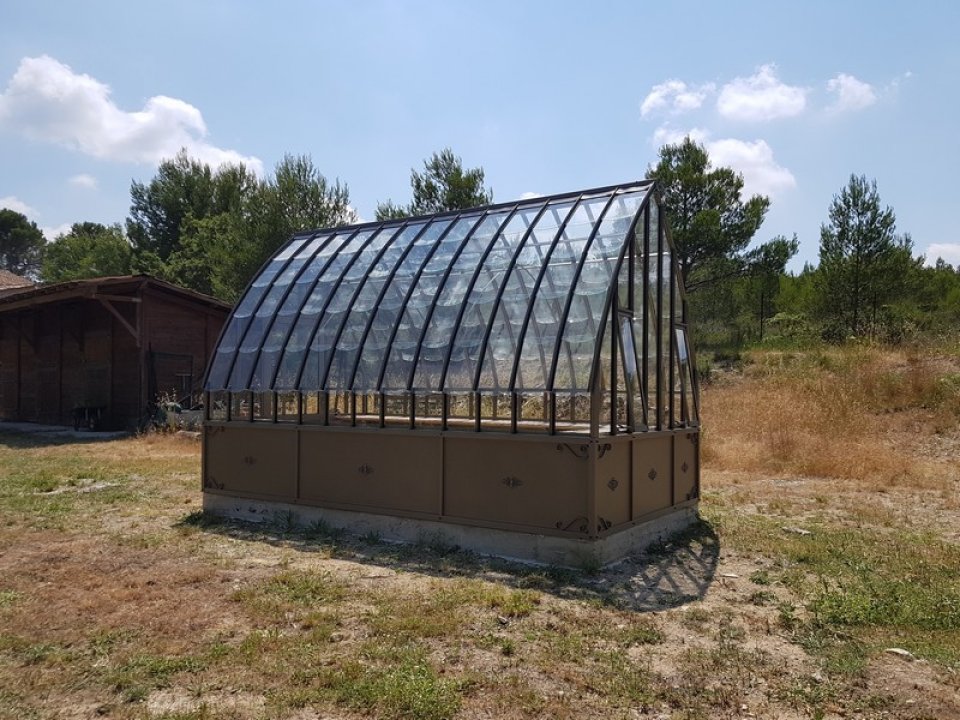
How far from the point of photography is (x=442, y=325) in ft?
34.4

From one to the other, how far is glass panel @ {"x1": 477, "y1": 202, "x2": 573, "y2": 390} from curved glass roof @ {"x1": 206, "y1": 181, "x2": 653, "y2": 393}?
0.07 feet

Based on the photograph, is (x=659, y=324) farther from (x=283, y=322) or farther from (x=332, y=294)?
(x=283, y=322)

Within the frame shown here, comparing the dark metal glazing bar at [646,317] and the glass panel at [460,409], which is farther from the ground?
the dark metal glazing bar at [646,317]

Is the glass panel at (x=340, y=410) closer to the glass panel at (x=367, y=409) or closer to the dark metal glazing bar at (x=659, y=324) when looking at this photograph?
the glass panel at (x=367, y=409)

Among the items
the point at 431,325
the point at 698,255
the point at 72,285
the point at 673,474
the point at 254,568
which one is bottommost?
the point at 254,568

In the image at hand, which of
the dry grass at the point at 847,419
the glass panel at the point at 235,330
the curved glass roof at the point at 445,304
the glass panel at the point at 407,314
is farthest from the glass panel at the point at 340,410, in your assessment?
the dry grass at the point at 847,419

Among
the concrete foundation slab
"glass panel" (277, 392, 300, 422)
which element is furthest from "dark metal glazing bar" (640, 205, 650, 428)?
"glass panel" (277, 392, 300, 422)

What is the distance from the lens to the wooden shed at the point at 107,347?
24.3 metres

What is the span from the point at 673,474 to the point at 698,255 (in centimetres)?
2449

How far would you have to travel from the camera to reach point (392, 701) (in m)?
5.05

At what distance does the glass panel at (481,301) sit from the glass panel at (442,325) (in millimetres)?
120

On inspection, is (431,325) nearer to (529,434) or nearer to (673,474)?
(529,434)

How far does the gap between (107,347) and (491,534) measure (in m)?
→ 21.2

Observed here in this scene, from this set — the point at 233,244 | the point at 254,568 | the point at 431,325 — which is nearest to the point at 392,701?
the point at 254,568
